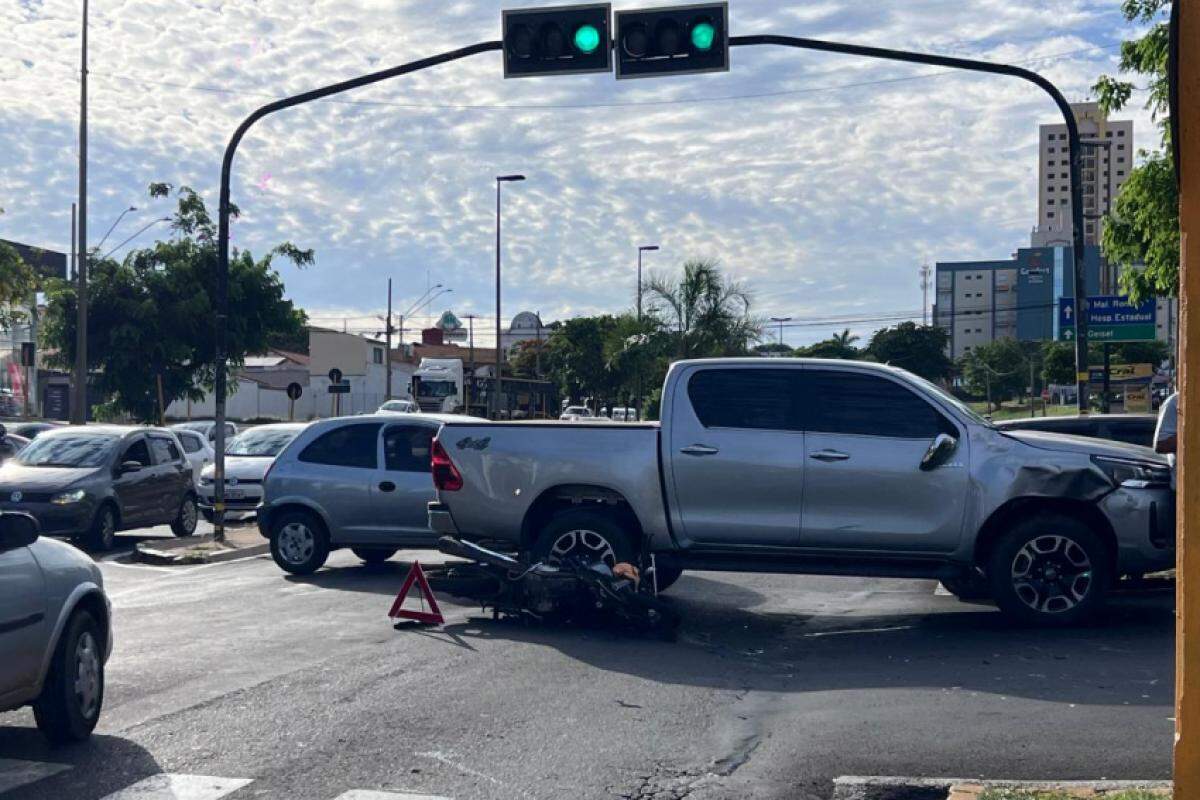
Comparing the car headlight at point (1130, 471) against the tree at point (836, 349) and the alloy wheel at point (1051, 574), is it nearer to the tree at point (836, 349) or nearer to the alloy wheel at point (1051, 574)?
the alloy wheel at point (1051, 574)

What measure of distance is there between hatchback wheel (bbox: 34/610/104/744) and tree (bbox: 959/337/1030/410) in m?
86.6

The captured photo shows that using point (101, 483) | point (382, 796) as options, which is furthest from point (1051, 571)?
point (101, 483)

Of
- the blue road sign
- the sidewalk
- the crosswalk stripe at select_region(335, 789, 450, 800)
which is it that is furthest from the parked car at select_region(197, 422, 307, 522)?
the blue road sign

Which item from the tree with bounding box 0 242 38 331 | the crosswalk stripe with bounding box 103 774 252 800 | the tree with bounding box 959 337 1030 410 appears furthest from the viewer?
the tree with bounding box 959 337 1030 410

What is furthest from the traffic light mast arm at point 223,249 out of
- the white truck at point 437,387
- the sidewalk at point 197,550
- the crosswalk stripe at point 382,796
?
the white truck at point 437,387

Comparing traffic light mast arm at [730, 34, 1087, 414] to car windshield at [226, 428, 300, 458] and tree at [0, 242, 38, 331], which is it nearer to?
car windshield at [226, 428, 300, 458]

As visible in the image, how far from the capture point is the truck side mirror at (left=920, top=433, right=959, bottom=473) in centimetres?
1011

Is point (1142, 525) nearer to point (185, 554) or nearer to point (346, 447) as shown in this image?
point (346, 447)

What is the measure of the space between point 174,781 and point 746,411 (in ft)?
18.8

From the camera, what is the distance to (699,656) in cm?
942

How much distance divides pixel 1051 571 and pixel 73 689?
22.7ft

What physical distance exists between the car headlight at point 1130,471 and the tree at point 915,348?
2820 inches

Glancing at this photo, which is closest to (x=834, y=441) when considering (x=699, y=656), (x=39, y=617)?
(x=699, y=656)

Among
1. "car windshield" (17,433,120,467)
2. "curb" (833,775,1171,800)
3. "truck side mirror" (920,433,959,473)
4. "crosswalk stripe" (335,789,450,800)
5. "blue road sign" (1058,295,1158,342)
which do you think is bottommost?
"crosswalk stripe" (335,789,450,800)
